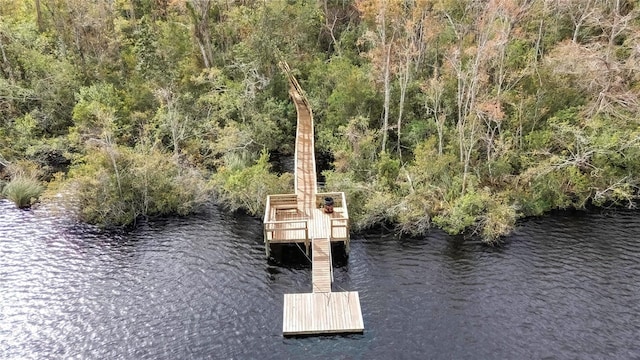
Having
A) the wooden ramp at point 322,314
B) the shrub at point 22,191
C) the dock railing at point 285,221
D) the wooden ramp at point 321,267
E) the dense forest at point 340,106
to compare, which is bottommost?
the wooden ramp at point 322,314

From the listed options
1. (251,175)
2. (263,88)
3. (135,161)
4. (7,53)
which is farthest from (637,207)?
(7,53)

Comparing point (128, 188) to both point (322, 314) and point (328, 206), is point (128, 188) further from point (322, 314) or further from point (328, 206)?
point (322, 314)

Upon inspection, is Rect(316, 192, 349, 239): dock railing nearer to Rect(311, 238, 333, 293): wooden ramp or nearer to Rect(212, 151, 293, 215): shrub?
Rect(311, 238, 333, 293): wooden ramp

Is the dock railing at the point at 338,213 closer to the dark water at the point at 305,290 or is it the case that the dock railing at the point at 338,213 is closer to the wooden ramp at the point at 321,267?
the wooden ramp at the point at 321,267

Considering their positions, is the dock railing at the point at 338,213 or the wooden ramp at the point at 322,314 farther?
the dock railing at the point at 338,213

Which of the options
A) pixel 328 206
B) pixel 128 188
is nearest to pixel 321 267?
pixel 328 206

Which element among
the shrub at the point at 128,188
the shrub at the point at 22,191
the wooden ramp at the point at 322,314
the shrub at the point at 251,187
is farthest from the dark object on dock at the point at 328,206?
the shrub at the point at 22,191

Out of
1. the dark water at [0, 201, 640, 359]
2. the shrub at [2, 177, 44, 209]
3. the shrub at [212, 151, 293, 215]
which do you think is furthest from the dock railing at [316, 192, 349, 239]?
the shrub at [2, 177, 44, 209]
